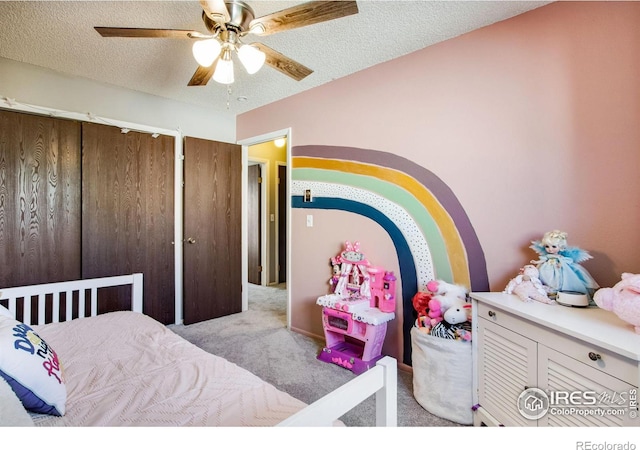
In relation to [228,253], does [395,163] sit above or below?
above

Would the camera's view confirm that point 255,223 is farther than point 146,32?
Yes

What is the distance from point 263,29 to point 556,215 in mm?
1808

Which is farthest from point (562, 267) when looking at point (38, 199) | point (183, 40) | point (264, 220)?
point (264, 220)

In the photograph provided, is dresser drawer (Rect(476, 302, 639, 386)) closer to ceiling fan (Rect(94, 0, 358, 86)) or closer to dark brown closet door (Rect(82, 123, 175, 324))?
ceiling fan (Rect(94, 0, 358, 86))

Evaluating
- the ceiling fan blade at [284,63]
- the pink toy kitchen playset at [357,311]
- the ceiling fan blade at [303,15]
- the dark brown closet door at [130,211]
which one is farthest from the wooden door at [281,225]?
the ceiling fan blade at [303,15]

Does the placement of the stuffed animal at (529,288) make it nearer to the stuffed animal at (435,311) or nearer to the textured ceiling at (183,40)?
the stuffed animal at (435,311)

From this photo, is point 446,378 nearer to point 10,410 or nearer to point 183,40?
point 10,410

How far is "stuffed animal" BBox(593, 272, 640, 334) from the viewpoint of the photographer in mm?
1120

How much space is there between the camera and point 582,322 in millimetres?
1262

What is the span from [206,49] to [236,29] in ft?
0.63

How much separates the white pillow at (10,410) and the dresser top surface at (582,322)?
1.78 metres

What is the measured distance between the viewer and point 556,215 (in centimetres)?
172

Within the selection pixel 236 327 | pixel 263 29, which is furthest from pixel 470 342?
pixel 236 327
